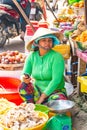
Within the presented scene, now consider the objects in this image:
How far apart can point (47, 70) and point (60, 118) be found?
2.33 ft

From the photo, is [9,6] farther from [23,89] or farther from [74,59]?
[23,89]

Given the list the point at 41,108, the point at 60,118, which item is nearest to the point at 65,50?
the point at 41,108

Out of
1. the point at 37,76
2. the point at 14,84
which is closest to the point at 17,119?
the point at 37,76

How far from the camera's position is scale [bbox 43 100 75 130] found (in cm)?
348

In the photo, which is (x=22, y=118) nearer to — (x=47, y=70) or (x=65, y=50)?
(x=47, y=70)

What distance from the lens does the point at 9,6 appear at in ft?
28.9

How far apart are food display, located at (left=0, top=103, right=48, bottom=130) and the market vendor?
42cm

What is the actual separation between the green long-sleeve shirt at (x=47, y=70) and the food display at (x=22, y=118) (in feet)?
1.56

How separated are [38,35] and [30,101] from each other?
759 millimetres

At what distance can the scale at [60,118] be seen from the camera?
11.4 feet

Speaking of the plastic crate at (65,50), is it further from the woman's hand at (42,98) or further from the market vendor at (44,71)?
the woman's hand at (42,98)

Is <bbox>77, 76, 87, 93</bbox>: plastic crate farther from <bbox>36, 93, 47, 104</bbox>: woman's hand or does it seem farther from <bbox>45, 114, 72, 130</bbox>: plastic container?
<bbox>45, 114, 72, 130</bbox>: plastic container

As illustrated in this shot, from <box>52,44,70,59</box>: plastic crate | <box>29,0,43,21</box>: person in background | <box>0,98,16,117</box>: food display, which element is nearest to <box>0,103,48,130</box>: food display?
<box>0,98,16,117</box>: food display

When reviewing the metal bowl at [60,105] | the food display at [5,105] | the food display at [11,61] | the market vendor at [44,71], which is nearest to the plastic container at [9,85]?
the food display at [5,105]
